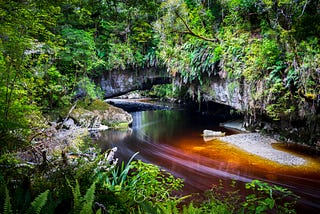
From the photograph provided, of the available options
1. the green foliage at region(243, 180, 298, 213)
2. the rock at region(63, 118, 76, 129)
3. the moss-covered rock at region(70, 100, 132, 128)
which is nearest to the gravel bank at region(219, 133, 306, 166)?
the green foliage at region(243, 180, 298, 213)

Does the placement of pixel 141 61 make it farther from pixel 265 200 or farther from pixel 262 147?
pixel 265 200

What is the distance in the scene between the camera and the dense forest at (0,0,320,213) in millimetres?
2863

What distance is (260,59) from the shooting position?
30.8 ft

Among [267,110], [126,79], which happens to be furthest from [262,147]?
[126,79]

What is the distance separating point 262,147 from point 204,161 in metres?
2.91

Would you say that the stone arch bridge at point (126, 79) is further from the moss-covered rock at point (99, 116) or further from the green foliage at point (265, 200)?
the green foliage at point (265, 200)

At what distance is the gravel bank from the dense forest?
1128 mm

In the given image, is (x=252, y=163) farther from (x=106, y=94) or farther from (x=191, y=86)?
(x=106, y=94)

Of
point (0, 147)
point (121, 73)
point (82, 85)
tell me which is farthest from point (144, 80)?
point (0, 147)

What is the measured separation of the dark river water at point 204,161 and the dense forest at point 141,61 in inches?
59.3

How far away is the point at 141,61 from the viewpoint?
1509cm

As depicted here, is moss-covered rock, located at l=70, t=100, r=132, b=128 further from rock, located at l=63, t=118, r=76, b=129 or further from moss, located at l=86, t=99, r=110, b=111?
rock, located at l=63, t=118, r=76, b=129

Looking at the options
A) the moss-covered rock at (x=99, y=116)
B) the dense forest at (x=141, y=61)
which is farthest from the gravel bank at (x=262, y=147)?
Answer: the moss-covered rock at (x=99, y=116)

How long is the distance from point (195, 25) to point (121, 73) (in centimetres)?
619
